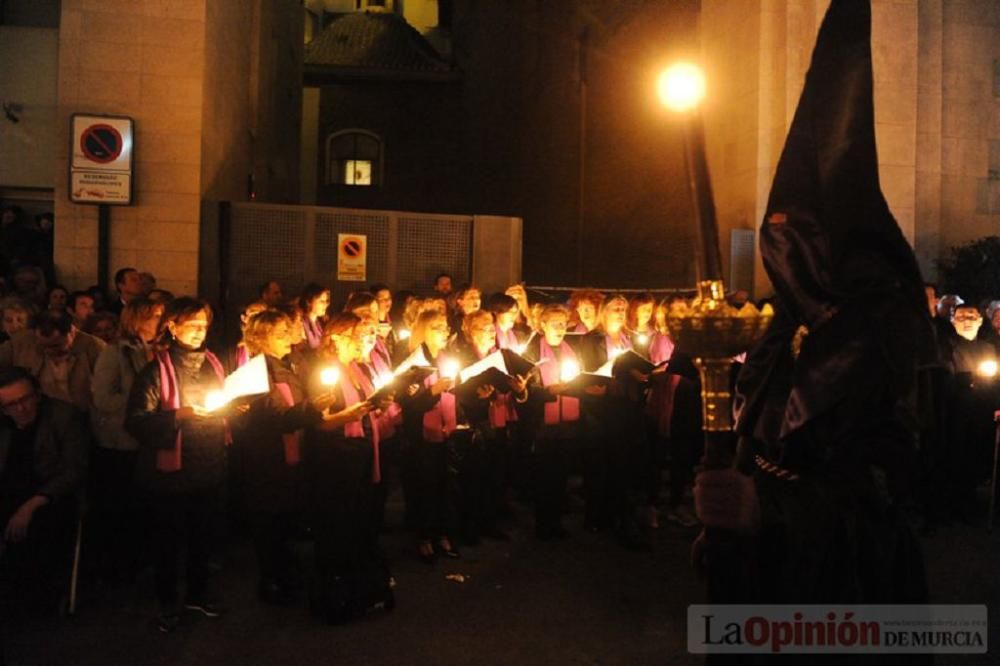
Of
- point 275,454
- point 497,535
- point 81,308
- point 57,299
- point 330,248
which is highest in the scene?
point 330,248

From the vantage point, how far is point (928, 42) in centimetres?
1358

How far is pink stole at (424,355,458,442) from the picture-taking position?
6.77m

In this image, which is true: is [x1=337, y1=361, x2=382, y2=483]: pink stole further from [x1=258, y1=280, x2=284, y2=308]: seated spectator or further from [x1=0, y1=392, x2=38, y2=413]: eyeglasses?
[x1=258, y1=280, x2=284, y2=308]: seated spectator

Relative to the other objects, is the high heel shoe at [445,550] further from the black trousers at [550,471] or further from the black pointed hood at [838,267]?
the black pointed hood at [838,267]

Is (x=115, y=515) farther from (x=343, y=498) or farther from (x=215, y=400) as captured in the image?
(x=343, y=498)

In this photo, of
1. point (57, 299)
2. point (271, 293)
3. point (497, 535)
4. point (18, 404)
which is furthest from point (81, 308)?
point (497, 535)

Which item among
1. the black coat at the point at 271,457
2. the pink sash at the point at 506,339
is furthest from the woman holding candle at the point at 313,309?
the black coat at the point at 271,457

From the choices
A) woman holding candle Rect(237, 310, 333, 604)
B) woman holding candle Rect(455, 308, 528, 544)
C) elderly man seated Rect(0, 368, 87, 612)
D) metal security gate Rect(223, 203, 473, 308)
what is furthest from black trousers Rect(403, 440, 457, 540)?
metal security gate Rect(223, 203, 473, 308)

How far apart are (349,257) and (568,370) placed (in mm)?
5393

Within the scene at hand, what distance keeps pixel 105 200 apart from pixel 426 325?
6.01 m

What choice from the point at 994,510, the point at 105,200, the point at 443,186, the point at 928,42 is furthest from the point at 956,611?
the point at 443,186

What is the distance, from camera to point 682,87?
7.20 ft

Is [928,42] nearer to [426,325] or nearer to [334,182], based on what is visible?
[426,325]

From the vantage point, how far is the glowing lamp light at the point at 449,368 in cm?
689
